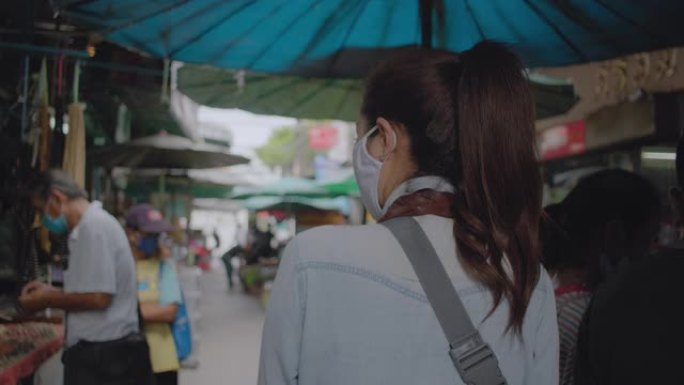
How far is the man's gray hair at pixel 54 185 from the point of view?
353cm

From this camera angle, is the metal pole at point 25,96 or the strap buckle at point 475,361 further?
the metal pole at point 25,96

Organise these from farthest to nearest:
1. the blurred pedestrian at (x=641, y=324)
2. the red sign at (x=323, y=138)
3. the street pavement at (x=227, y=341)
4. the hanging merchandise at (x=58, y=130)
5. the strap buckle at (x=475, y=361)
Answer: the red sign at (x=323, y=138), the street pavement at (x=227, y=341), the hanging merchandise at (x=58, y=130), the blurred pedestrian at (x=641, y=324), the strap buckle at (x=475, y=361)

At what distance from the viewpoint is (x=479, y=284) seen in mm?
1255

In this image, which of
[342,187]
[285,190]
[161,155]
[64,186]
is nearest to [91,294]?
[64,186]

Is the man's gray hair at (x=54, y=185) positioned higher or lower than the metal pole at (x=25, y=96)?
lower

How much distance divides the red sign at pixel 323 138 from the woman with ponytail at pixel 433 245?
3047 centimetres

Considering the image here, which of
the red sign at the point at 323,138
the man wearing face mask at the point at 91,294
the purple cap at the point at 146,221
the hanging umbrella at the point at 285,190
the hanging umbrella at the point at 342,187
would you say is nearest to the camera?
the man wearing face mask at the point at 91,294

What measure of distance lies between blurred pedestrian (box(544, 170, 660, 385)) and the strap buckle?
119 centimetres

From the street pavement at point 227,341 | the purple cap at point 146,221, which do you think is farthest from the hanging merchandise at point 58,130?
the street pavement at point 227,341

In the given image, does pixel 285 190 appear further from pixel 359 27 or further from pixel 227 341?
pixel 359 27

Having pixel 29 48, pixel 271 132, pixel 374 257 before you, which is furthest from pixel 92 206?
pixel 271 132

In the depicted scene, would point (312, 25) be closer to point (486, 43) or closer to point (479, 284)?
point (486, 43)

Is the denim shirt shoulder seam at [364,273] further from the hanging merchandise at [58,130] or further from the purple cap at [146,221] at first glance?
the hanging merchandise at [58,130]

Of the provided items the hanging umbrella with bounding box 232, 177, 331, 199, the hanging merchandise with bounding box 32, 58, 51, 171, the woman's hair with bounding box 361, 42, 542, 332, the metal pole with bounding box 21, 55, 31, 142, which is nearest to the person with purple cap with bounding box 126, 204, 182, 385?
the hanging merchandise with bounding box 32, 58, 51, 171
